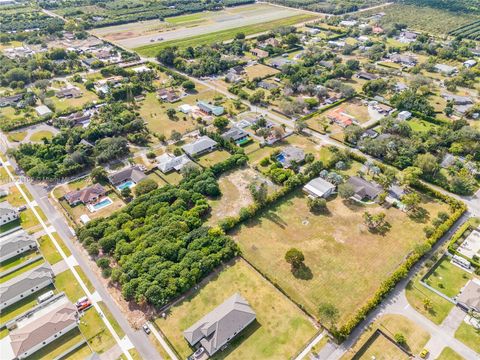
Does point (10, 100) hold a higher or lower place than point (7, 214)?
higher

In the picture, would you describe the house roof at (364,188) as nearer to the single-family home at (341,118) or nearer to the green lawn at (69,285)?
the single-family home at (341,118)

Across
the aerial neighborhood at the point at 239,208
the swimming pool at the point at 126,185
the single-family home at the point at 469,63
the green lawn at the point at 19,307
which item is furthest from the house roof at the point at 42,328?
the single-family home at the point at 469,63

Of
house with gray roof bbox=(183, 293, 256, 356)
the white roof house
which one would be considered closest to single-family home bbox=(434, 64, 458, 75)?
house with gray roof bbox=(183, 293, 256, 356)

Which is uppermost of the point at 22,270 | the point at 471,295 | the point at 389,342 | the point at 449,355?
the point at 22,270

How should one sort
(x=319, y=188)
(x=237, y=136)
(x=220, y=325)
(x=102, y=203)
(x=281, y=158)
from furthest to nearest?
(x=237, y=136) → (x=281, y=158) → (x=319, y=188) → (x=102, y=203) → (x=220, y=325)

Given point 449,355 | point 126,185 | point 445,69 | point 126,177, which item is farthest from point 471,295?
point 445,69

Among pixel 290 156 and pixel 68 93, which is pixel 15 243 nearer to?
pixel 290 156

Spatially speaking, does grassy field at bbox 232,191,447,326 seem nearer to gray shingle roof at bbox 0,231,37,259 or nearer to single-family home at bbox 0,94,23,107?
gray shingle roof at bbox 0,231,37,259

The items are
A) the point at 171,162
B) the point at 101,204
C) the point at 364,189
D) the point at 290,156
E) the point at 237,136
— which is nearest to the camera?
the point at 101,204
